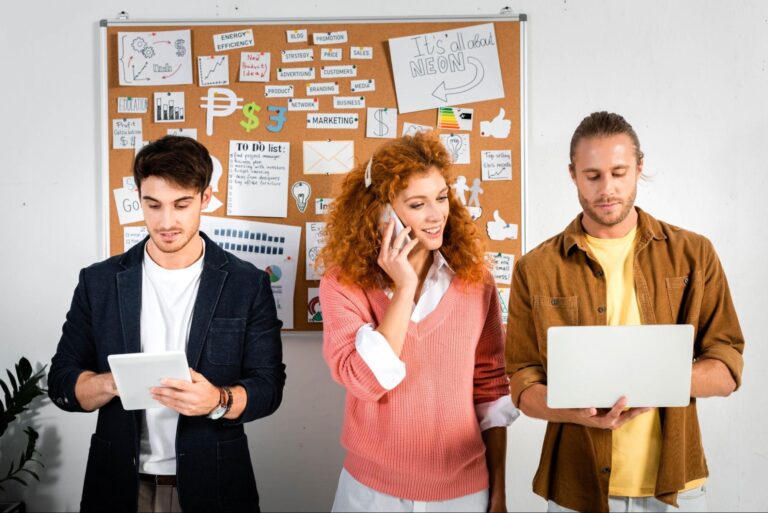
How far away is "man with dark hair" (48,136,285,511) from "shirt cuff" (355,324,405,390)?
0.38m

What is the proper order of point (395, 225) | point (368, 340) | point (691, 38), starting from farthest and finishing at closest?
point (691, 38) < point (395, 225) < point (368, 340)

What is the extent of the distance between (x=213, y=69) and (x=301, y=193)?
590mm

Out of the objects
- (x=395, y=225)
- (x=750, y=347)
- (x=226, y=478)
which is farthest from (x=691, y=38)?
(x=226, y=478)

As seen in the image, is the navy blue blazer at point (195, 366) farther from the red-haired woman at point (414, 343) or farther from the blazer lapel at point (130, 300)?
the red-haired woman at point (414, 343)

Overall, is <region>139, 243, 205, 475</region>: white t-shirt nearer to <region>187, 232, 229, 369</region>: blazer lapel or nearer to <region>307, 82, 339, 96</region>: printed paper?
<region>187, 232, 229, 369</region>: blazer lapel

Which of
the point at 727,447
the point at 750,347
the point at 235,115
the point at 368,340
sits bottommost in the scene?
the point at 727,447

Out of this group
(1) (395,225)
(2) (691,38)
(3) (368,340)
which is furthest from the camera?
(2) (691,38)

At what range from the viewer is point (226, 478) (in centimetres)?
177

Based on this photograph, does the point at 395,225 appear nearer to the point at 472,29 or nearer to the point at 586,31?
the point at 472,29

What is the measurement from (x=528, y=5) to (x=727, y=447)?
1848 mm

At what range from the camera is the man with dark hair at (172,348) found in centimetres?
171

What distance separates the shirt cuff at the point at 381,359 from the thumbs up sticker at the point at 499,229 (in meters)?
0.99

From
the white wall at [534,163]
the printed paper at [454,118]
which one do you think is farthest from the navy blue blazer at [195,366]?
the printed paper at [454,118]

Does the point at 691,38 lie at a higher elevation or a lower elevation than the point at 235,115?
higher
